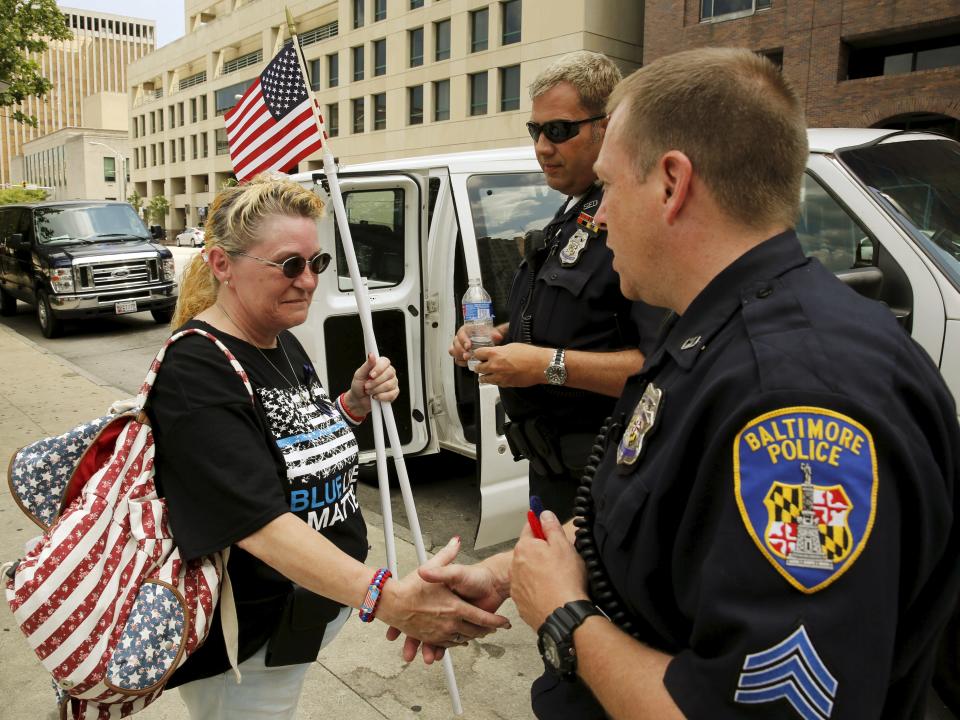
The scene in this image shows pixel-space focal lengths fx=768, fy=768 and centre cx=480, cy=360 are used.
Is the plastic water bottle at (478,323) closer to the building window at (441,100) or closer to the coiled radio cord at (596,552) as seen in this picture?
the coiled radio cord at (596,552)

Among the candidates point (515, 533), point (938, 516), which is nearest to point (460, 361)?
point (515, 533)

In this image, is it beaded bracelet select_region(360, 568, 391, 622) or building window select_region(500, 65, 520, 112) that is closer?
beaded bracelet select_region(360, 568, 391, 622)

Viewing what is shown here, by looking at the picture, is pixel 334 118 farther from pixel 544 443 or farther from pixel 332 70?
pixel 544 443

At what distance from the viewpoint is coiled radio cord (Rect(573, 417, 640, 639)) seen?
3.72 ft

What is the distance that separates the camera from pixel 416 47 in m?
43.2

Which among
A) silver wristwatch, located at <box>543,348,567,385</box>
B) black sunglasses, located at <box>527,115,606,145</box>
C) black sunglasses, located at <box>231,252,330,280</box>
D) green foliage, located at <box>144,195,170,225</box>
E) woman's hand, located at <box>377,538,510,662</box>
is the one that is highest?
green foliage, located at <box>144,195,170,225</box>

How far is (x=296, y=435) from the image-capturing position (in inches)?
71.8

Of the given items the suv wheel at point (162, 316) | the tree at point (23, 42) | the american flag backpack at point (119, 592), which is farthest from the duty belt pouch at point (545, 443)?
the tree at point (23, 42)

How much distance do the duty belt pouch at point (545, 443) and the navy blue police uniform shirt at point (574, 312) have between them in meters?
0.04

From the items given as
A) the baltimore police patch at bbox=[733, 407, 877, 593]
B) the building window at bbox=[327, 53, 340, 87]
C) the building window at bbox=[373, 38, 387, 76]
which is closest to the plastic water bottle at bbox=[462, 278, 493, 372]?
the baltimore police patch at bbox=[733, 407, 877, 593]

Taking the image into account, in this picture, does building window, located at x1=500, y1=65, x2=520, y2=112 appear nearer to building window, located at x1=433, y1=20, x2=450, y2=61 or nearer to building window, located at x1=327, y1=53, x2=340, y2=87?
building window, located at x1=433, y1=20, x2=450, y2=61

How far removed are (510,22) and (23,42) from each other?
2823 centimetres

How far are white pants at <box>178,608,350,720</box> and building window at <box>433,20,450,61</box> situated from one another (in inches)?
1692

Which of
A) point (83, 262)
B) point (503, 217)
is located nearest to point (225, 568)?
point (503, 217)
